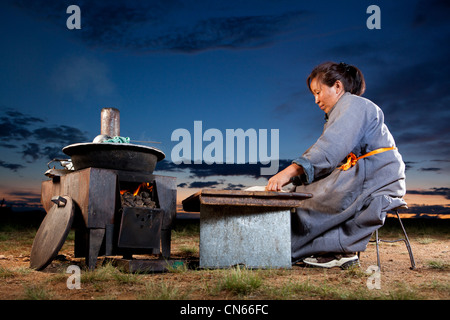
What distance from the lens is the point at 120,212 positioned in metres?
3.52

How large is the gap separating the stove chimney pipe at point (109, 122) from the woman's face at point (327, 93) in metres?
2.37

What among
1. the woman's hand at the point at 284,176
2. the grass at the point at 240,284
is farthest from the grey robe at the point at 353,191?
the grass at the point at 240,284

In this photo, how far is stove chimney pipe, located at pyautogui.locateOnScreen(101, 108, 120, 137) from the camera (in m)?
4.43

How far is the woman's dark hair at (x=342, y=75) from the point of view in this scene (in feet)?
11.6

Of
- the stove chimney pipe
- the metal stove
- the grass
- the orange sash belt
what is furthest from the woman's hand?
the stove chimney pipe

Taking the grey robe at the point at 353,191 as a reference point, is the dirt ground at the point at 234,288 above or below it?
below

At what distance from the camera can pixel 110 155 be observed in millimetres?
3576

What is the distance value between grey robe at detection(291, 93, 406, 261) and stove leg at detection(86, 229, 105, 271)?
5.83 ft

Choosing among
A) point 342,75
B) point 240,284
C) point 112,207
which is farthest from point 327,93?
point 112,207

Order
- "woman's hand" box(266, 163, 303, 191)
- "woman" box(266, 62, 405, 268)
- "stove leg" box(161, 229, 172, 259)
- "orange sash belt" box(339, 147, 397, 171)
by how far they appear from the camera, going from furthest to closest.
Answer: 1. "stove leg" box(161, 229, 172, 259)
2. "orange sash belt" box(339, 147, 397, 171)
3. "woman" box(266, 62, 405, 268)
4. "woman's hand" box(266, 163, 303, 191)

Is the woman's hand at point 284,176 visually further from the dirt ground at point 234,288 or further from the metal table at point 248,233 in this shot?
the dirt ground at point 234,288

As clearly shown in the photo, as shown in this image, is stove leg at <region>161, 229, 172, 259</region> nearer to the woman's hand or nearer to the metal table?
the metal table
